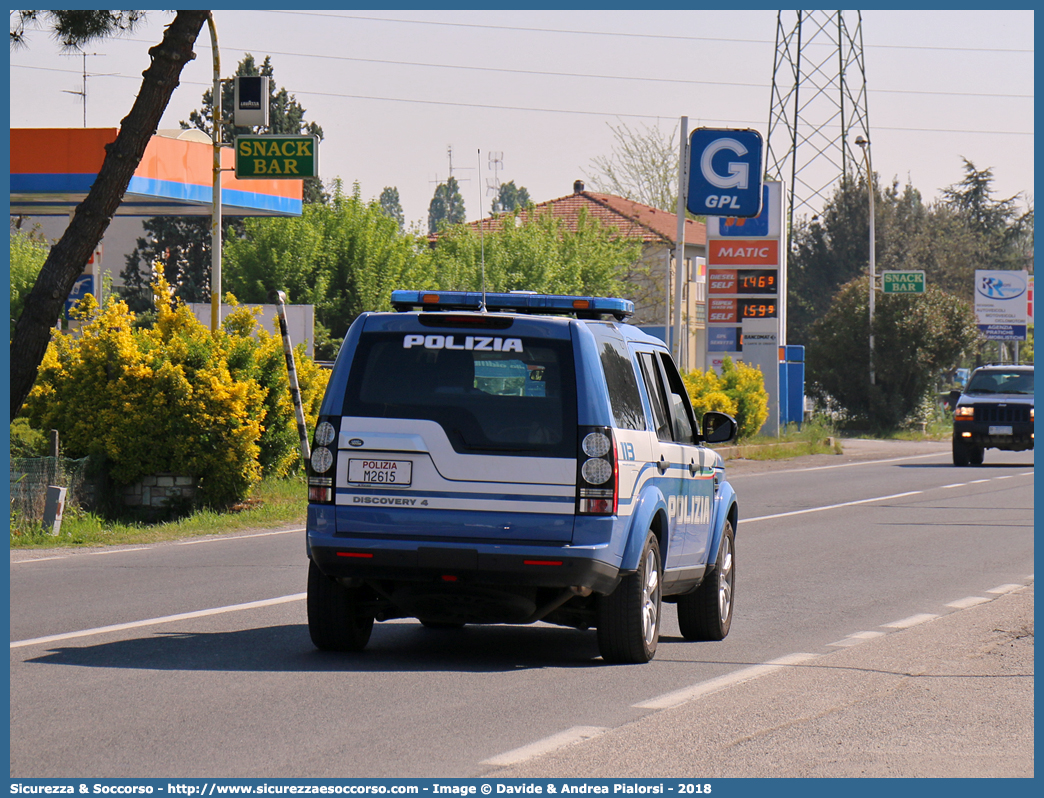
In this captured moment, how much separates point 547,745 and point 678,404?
3.85 meters

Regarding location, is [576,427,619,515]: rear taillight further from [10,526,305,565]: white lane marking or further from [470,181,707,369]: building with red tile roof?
[470,181,707,369]: building with red tile roof

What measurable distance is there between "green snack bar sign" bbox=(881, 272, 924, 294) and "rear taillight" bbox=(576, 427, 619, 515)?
4108 centimetres

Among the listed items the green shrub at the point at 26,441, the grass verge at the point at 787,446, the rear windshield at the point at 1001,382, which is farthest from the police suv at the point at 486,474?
the rear windshield at the point at 1001,382

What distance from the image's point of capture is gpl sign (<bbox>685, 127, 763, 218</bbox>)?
2912cm

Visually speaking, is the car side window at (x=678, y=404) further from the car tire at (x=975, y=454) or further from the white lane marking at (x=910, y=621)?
the car tire at (x=975, y=454)

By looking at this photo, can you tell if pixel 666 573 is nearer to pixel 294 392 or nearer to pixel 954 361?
pixel 294 392

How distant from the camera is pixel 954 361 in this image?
163 ft

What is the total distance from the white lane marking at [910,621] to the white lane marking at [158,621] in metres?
4.31

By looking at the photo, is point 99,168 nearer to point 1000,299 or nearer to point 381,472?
point 381,472

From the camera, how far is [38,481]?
16219mm

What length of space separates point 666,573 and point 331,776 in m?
3.61

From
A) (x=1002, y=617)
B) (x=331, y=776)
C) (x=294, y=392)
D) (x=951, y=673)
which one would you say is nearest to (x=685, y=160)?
(x=294, y=392)

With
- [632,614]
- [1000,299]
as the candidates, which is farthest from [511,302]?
[1000,299]
